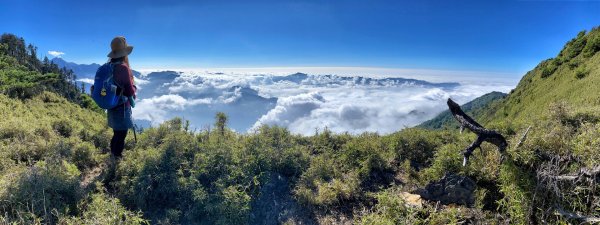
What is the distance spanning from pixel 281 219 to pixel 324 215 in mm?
783

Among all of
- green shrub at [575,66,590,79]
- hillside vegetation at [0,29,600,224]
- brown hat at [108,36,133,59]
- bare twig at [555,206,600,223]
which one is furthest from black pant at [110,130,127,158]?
green shrub at [575,66,590,79]

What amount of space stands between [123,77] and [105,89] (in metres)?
0.41

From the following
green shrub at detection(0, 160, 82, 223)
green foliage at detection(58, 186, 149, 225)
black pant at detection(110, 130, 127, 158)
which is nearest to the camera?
green foliage at detection(58, 186, 149, 225)

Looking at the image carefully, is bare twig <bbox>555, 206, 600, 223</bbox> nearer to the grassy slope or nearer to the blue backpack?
the blue backpack

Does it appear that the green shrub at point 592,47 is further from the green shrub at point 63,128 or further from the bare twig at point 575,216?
the green shrub at point 63,128

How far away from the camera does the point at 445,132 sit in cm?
887

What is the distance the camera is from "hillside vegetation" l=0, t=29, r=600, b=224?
5.06m

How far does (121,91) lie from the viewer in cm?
684

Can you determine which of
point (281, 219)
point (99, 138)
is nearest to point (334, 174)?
point (281, 219)

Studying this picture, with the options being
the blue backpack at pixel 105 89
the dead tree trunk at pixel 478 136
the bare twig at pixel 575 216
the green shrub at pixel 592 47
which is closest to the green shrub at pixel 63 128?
the blue backpack at pixel 105 89

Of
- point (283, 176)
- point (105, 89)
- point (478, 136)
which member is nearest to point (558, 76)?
point (478, 136)

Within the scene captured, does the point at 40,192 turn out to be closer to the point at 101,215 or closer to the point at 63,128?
A: the point at 101,215

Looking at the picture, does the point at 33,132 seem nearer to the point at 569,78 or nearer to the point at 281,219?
Answer: the point at 281,219

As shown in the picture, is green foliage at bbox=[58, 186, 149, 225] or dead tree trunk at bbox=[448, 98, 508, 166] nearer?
green foliage at bbox=[58, 186, 149, 225]
